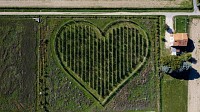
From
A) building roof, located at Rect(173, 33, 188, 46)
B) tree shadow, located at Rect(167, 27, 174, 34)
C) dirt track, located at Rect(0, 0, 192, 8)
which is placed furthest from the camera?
tree shadow, located at Rect(167, 27, 174, 34)

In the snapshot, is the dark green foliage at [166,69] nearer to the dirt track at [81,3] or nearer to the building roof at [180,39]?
the building roof at [180,39]

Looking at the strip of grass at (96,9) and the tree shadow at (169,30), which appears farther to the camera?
the tree shadow at (169,30)

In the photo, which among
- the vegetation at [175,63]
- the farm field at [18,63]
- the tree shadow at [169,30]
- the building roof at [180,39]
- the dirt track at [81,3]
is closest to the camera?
the vegetation at [175,63]

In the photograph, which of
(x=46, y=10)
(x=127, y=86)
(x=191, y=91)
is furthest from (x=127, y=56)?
(x=46, y=10)

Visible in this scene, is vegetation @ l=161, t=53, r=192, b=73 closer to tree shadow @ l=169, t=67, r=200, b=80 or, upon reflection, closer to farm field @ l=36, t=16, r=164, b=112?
tree shadow @ l=169, t=67, r=200, b=80

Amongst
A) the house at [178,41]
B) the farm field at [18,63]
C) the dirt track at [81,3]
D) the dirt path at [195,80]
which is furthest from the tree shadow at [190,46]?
the farm field at [18,63]

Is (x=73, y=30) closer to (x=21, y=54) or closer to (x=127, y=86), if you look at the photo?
(x=21, y=54)

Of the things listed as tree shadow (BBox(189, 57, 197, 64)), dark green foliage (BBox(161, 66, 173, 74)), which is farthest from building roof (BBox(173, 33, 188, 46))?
dark green foliage (BBox(161, 66, 173, 74))
